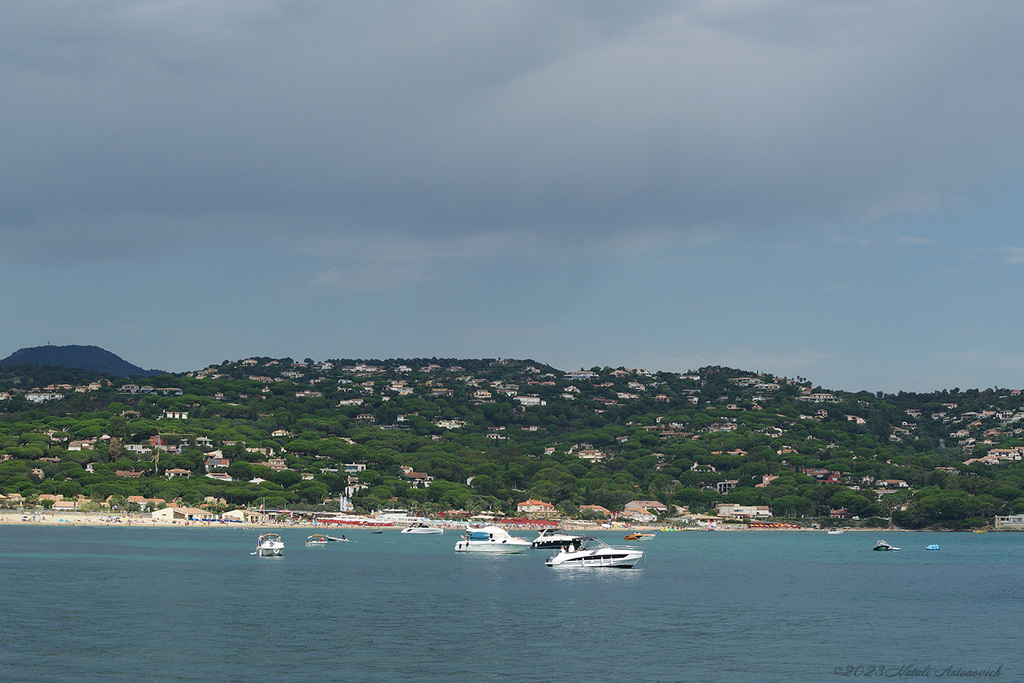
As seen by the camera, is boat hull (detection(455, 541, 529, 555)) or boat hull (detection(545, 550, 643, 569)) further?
boat hull (detection(455, 541, 529, 555))

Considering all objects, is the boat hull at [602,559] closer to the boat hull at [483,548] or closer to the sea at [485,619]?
the sea at [485,619]

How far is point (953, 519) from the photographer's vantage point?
190 meters

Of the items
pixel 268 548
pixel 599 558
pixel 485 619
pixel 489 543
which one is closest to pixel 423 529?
pixel 489 543

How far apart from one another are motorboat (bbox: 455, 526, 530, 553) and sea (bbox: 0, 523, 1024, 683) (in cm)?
1125

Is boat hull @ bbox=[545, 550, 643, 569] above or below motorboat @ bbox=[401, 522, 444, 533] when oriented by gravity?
above

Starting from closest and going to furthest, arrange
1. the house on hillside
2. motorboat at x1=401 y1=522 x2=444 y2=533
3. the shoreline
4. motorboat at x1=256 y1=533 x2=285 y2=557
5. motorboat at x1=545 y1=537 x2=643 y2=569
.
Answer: motorboat at x1=545 y1=537 x2=643 y2=569, motorboat at x1=256 y1=533 x2=285 y2=557, the shoreline, motorboat at x1=401 y1=522 x2=444 y2=533, the house on hillside

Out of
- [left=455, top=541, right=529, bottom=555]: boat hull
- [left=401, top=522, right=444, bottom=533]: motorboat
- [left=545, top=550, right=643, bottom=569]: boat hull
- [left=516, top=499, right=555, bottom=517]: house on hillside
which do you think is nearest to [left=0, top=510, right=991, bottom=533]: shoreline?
[left=401, top=522, right=444, bottom=533]: motorboat

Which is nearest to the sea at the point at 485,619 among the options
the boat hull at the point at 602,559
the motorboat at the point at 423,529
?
the boat hull at the point at 602,559

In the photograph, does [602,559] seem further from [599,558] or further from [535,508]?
[535,508]

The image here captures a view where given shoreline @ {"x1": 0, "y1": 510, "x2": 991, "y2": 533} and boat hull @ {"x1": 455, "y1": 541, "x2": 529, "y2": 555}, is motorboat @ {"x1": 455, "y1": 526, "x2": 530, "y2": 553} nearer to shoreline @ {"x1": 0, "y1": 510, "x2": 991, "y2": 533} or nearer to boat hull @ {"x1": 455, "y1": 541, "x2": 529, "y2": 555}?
boat hull @ {"x1": 455, "y1": 541, "x2": 529, "y2": 555}

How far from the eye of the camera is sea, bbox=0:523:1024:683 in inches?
1432

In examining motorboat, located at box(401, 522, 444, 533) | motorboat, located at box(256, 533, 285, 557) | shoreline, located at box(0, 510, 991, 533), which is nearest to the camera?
motorboat, located at box(256, 533, 285, 557)

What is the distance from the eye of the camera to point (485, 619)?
4919 cm

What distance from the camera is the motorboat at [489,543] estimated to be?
343 feet
